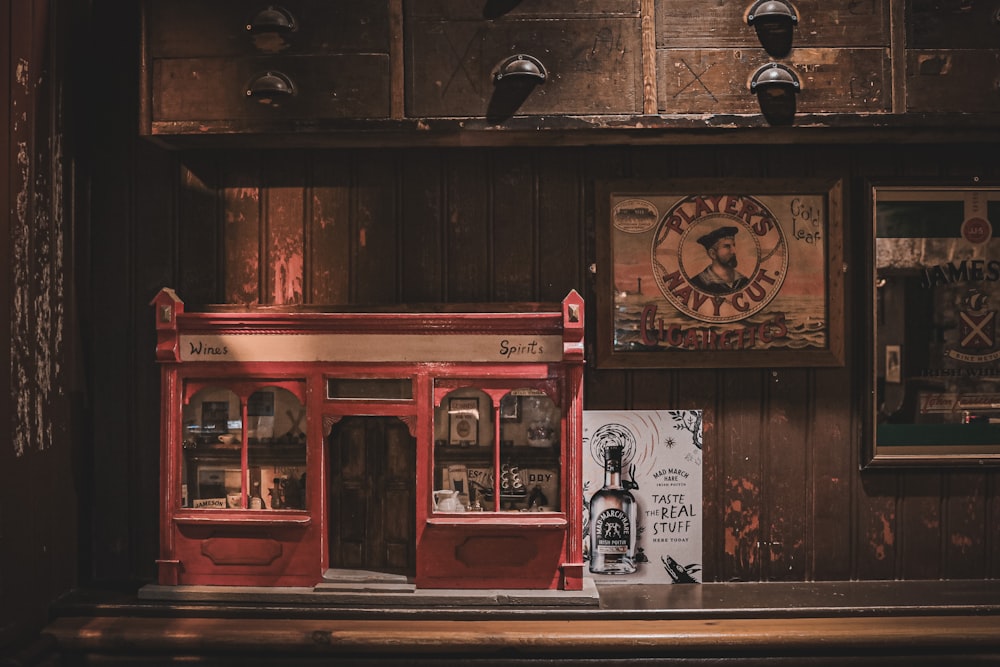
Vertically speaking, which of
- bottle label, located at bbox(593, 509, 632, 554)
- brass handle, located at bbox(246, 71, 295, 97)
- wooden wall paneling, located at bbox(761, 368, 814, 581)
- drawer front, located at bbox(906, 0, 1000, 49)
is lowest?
bottle label, located at bbox(593, 509, 632, 554)

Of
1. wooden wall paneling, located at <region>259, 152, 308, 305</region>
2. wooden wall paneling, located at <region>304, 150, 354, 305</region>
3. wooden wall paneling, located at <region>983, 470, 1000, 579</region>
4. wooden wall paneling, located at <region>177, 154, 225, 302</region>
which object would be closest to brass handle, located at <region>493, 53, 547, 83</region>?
wooden wall paneling, located at <region>304, 150, 354, 305</region>

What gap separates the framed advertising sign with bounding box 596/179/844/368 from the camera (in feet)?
11.8

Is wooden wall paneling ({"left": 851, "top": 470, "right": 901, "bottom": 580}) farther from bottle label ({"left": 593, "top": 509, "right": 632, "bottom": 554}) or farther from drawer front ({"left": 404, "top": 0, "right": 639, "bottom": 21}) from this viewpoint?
drawer front ({"left": 404, "top": 0, "right": 639, "bottom": 21})

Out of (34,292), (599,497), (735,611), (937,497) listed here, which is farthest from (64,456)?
(937,497)

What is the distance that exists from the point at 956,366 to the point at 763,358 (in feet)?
3.32

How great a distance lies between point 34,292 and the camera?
10.5 feet

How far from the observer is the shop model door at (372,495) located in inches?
142

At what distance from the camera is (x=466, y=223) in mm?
3623

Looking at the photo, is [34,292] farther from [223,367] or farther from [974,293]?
[974,293]

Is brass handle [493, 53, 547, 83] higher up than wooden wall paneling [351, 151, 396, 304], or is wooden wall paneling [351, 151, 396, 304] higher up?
brass handle [493, 53, 547, 83]

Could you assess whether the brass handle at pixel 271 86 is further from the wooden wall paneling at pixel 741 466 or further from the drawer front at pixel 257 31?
the wooden wall paneling at pixel 741 466

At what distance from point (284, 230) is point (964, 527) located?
12.8ft

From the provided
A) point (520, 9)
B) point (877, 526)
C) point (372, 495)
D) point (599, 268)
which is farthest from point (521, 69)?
point (877, 526)

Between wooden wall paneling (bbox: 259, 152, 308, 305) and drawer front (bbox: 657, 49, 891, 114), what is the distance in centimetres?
190
